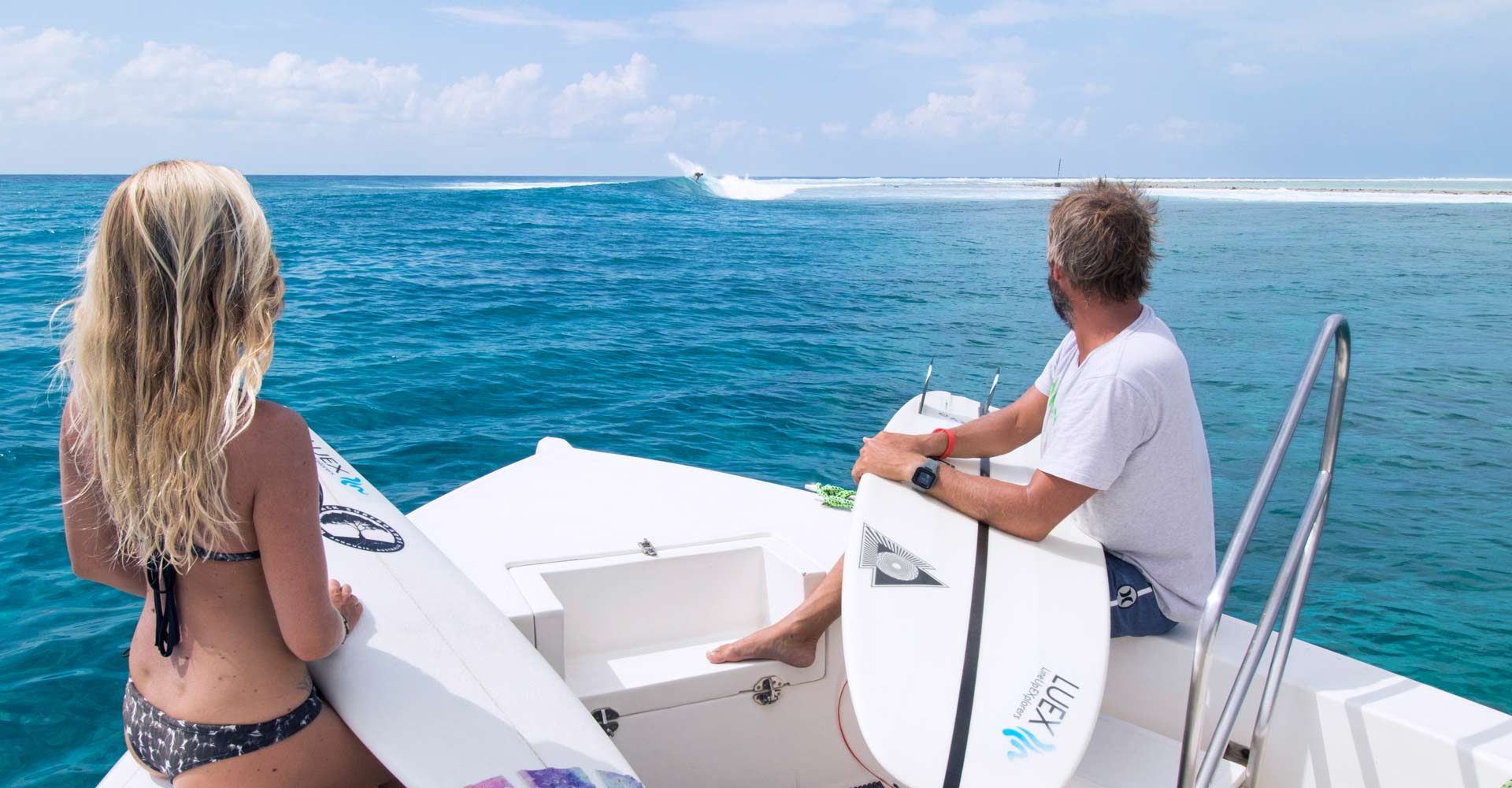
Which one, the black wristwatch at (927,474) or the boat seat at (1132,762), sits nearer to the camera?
the boat seat at (1132,762)

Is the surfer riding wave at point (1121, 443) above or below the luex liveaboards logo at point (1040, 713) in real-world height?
above

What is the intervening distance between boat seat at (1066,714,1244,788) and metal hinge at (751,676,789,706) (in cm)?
85

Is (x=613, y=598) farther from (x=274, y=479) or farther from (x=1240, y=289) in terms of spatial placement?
(x=1240, y=289)

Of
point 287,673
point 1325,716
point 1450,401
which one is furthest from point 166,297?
point 1450,401

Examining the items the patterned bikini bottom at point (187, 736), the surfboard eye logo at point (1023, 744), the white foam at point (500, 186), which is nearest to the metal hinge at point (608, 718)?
the patterned bikini bottom at point (187, 736)

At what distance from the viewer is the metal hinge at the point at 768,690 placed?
2615 mm

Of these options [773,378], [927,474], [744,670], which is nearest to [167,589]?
[744,670]

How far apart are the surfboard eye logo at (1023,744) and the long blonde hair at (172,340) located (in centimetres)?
153

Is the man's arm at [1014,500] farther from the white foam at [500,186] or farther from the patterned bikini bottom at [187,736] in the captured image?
the white foam at [500,186]

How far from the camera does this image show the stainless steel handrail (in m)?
1.73

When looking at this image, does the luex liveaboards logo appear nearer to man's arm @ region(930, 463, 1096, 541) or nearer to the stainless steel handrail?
the stainless steel handrail

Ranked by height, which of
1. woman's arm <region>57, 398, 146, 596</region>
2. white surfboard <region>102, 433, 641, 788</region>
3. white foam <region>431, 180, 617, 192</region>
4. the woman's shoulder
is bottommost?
white surfboard <region>102, 433, 641, 788</region>

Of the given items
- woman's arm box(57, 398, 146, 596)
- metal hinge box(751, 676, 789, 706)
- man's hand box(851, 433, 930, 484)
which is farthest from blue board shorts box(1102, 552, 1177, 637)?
woman's arm box(57, 398, 146, 596)

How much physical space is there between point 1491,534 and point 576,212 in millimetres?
33559
